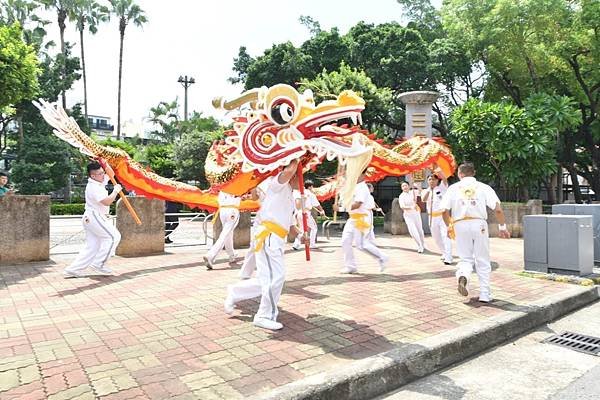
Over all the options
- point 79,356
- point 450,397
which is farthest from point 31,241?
point 450,397

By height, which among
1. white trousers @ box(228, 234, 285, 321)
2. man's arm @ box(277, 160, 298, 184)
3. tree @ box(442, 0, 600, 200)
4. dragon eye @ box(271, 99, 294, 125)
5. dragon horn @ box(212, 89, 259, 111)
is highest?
tree @ box(442, 0, 600, 200)

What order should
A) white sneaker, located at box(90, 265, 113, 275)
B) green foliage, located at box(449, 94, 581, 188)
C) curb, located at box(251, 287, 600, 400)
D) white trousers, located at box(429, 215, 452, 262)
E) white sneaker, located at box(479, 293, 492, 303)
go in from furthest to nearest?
green foliage, located at box(449, 94, 581, 188) → white trousers, located at box(429, 215, 452, 262) → white sneaker, located at box(90, 265, 113, 275) → white sneaker, located at box(479, 293, 492, 303) → curb, located at box(251, 287, 600, 400)

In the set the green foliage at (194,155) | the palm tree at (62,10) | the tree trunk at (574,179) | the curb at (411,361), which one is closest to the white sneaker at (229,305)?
the curb at (411,361)

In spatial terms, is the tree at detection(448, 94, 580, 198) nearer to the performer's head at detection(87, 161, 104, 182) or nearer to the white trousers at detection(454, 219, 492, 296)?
the white trousers at detection(454, 219, 492, 296)

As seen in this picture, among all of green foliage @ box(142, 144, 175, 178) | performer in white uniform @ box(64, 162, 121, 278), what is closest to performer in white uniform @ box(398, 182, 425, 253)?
performer in white uniform @ box(64, 162, 121, 278)

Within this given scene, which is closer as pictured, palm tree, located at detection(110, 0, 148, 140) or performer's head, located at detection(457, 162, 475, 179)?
performer's head, located at detection(457, 162, 475, 179)

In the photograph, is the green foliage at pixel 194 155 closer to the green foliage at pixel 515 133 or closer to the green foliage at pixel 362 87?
the green foliage at pixel 362 87

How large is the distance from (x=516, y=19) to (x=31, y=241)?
18.9m

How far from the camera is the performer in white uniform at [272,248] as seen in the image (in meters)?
4.71

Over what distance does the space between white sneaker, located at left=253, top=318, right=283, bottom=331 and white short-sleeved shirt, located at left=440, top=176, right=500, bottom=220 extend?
2.85 meters

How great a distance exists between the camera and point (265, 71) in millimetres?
22047

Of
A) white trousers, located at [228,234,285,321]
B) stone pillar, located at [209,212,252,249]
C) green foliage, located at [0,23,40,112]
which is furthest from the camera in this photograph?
stone pillar, located at [209,212,252,249]

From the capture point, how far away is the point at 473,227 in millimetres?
5875

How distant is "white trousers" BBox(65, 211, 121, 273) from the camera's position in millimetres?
7316
